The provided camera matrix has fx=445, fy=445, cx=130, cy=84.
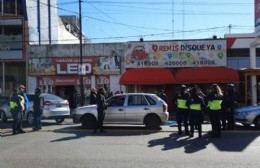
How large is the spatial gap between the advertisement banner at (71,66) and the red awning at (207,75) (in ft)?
15.5

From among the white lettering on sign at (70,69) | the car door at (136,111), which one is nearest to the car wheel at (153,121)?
the car door at (136,111)

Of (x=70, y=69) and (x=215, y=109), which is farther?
(x=70, y=69)

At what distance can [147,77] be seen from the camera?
2803 cm

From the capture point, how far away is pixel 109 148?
12500 mm

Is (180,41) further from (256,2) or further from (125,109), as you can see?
(125,109)

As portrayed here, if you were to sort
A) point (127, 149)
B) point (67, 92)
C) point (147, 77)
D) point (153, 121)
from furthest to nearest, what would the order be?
point (67, 92) < point (147, 77) < point (153, 121) < point (127, 149)

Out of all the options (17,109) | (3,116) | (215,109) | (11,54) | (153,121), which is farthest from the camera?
(11,54)

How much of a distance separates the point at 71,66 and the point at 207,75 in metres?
9.30

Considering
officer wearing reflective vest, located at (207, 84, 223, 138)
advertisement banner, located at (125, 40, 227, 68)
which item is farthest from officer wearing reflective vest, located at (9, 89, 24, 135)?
advertisement banner, located at (125, 40, 227, 68)

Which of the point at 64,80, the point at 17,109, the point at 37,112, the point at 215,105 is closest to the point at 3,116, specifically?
A: the point at 37,112

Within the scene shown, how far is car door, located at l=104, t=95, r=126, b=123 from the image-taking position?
17.5 m

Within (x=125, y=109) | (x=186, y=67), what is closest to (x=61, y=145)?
(x=125, y=109)

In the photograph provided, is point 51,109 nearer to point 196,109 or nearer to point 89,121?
point 89,121

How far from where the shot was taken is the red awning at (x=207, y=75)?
27234mm
